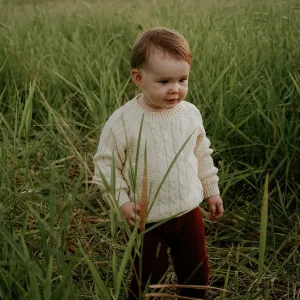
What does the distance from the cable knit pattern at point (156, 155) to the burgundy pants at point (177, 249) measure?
5cm

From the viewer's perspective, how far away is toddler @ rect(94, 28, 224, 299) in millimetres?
1403

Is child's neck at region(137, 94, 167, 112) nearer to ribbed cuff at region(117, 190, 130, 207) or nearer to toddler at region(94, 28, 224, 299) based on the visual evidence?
toddler at region(94, 28, 224, 299)

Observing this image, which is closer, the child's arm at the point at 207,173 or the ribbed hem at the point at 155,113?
the ribbed hem at the point at 155,113

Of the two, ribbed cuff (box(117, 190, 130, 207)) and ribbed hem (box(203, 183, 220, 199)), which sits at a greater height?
ribbed cuff (box(117, 190, 130, 207))

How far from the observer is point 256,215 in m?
2.07

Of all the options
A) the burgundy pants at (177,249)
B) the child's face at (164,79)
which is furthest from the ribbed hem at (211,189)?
the child's face at (164,79)

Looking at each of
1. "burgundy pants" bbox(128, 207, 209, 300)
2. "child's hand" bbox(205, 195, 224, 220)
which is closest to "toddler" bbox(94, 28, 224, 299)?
"burgundy pants" bbox(128, 207, 209, 300)

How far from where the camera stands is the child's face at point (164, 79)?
139 cm

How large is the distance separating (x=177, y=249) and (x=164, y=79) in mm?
529

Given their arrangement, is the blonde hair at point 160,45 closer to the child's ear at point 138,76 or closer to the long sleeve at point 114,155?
the child's ear at point 138,76

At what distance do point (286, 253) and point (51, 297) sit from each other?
1006mm

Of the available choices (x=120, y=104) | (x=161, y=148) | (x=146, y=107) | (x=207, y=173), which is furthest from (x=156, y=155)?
(x=120, y=104)

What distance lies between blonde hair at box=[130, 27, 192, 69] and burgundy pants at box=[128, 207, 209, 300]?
0.47m

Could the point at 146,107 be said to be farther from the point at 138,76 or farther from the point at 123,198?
the point at 123,198
